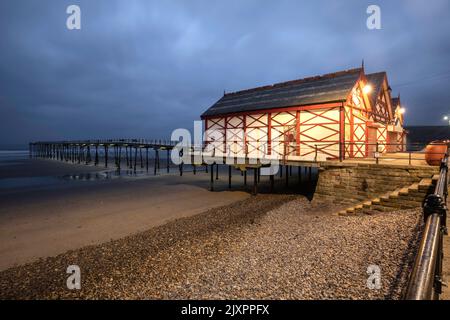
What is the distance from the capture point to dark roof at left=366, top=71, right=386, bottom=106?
1834 cm

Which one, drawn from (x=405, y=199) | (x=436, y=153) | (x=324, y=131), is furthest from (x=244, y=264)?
(x=324, y=131)

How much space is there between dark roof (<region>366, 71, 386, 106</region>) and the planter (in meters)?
8.83

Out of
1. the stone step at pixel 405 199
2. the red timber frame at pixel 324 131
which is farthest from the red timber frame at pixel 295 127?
the stone step at pixel 405 199

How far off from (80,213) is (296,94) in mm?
15893

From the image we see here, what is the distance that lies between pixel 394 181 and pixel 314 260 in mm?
6332

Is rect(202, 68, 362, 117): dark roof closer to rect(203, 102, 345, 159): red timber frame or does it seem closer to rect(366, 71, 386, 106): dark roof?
rect(203, 102, 345, 159): red timber frame

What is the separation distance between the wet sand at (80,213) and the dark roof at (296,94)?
23.3 feet

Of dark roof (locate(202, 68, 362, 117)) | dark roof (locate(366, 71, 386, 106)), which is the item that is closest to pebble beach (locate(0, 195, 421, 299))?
dark roof (locate(202, 68, 362, 117))

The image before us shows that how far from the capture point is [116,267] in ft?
22.3

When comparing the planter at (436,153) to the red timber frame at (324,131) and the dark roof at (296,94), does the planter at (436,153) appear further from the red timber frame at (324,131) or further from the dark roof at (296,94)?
the dark roof at (296,94)
